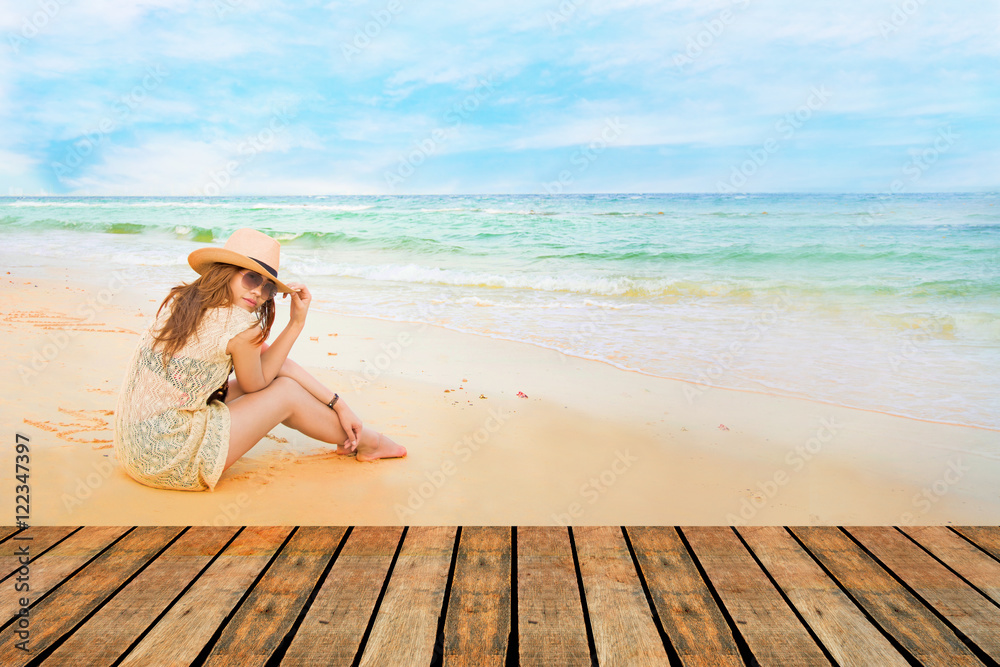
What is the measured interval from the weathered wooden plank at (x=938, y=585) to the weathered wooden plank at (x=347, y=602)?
5.65 ft

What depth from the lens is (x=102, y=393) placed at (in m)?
3.96

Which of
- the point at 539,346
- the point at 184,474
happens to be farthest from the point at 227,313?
the point at 539,346

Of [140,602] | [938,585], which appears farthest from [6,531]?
[938,585]

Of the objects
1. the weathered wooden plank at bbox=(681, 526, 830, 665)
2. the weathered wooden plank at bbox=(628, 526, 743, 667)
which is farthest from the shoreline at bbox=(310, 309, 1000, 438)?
the weathered wooden plank at bbox=(628, 526, 743, 667)

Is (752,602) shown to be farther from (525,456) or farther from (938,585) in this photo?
(525,456)

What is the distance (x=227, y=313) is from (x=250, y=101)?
2910cm

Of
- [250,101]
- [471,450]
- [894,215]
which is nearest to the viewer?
[471,450]

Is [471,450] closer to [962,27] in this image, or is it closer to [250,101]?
[962,27]

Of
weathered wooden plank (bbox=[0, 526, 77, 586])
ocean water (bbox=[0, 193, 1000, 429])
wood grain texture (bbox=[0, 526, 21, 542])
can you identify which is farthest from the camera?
ocean water (bbox=[0, 193, 1000, 429])

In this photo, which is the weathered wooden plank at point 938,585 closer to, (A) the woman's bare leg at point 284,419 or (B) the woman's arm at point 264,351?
(A) the woman's bare leg at point 284,419

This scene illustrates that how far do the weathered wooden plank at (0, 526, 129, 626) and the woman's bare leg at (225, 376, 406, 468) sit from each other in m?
0.52

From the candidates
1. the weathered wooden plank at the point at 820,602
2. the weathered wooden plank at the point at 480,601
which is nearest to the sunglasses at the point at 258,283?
the weathered wooden plank at the point at 480,601

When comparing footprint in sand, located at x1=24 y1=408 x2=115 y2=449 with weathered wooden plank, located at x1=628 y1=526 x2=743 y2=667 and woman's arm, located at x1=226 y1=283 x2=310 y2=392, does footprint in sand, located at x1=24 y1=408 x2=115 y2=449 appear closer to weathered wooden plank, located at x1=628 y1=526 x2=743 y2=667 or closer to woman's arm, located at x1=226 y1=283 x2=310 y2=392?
woman's arm, located at x1=226 y1=283 x2=310 y2=392

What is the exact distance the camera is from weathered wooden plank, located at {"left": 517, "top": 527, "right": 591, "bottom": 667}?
1.68 metres
